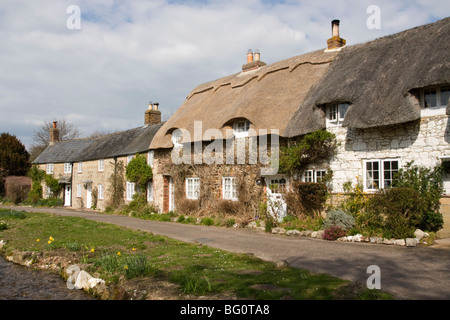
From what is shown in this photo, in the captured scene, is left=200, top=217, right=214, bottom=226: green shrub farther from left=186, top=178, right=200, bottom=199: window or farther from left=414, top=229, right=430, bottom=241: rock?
left=414, top=229, right=430, bottom=241: rock

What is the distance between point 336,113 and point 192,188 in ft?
26.5

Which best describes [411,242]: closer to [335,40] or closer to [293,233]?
[293,233]

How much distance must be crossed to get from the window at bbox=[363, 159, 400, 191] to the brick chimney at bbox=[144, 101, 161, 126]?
17.3 metres

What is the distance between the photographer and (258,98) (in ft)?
51.2

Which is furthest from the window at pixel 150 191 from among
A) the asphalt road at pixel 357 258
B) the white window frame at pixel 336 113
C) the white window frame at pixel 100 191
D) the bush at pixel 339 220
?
the bush at pixel 339 220

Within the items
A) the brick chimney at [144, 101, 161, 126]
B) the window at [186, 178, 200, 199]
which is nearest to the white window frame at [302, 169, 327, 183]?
the window at [186, 178, 200, 199]

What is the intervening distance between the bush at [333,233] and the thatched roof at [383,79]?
3.19m

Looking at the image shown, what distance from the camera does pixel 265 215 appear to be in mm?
13727

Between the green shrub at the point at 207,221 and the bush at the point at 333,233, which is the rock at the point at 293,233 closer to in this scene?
the bush at the point at 333,233

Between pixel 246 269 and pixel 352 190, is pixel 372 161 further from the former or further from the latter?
pixel 246 269

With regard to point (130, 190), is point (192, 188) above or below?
above

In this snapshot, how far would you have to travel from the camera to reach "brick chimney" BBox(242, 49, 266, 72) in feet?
66.2

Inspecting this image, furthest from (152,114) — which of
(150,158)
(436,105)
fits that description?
(436,105)

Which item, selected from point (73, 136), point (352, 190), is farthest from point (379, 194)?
point (73, 136)
